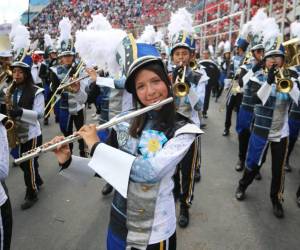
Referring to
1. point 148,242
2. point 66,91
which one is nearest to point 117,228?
point 148,242

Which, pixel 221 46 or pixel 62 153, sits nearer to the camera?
pixel 62 153

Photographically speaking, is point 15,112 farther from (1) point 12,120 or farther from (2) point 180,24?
(2) point 180,24

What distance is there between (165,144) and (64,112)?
4.14 meters

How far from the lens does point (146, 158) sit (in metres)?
1.67

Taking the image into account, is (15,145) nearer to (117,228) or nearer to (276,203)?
(117,228)

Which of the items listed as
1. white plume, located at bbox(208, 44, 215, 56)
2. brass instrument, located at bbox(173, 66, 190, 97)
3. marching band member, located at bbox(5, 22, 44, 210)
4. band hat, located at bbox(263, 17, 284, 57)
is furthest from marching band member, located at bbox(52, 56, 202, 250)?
white plume, located at bbox(208, 44, 215, 56)

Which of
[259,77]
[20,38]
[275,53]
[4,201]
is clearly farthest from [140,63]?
[20,38]

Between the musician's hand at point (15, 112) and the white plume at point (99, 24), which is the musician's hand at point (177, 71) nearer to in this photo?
the white plume at point (99, 24)

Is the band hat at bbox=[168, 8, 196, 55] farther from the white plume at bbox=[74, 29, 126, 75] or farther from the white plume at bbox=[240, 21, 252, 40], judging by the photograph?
the white plume at bbox=[240, 21, 252, 40]

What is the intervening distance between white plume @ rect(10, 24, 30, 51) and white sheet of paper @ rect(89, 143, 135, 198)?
13.0 ft

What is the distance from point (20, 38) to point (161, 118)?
168 inches

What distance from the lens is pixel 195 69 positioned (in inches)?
174

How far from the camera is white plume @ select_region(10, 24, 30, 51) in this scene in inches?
199

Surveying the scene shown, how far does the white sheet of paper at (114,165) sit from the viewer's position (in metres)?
A: 1.58
